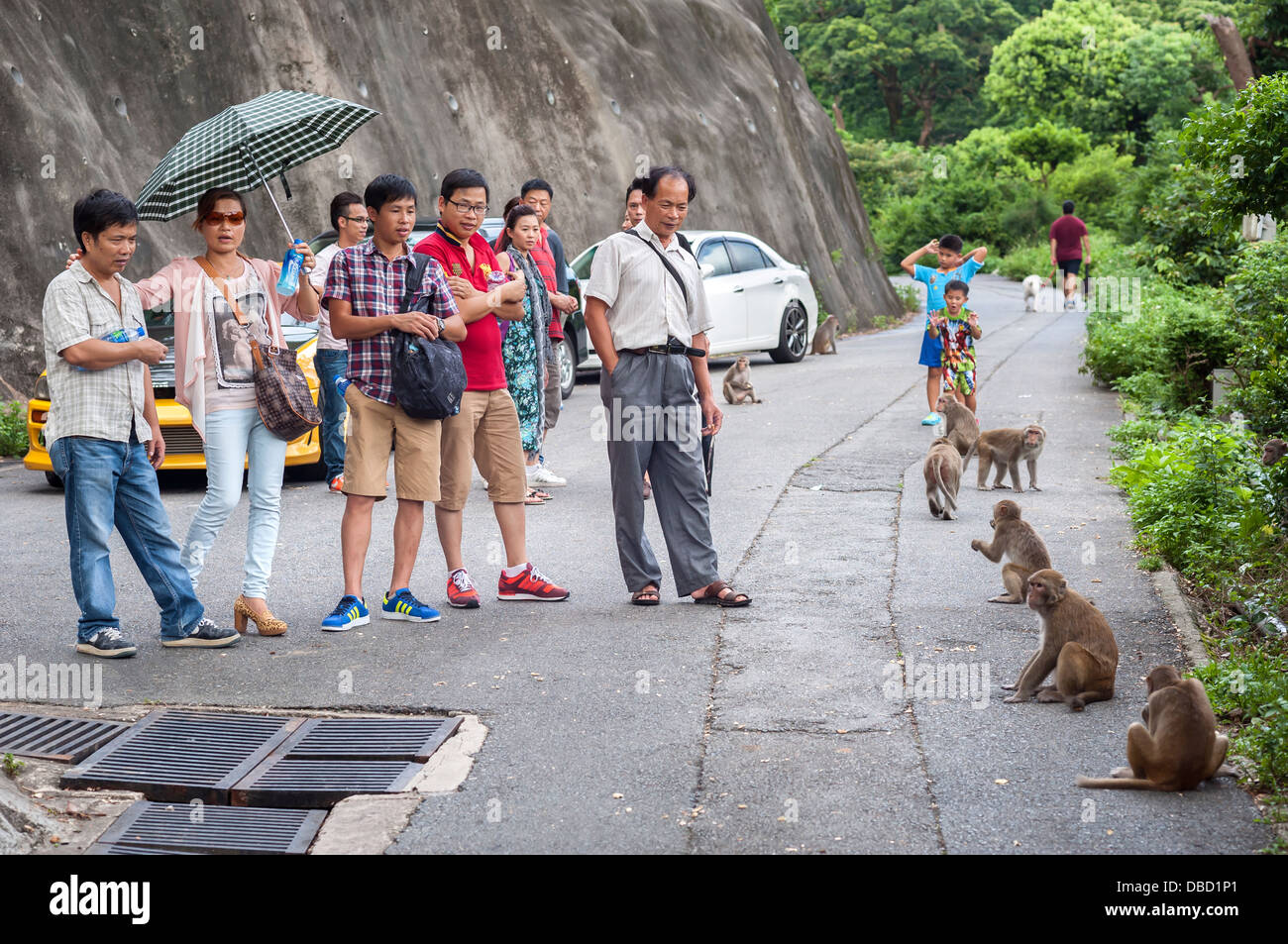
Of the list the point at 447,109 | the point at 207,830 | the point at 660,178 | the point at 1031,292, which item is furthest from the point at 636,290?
the point at 1031,292

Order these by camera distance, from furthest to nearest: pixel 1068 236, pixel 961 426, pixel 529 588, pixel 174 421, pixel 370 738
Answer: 1. pixel 1068 236
2. pixel 961 426
3. pixel 174 421
4. pixel 529 588
5. pixel 370 738

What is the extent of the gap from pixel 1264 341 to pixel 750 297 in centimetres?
1218

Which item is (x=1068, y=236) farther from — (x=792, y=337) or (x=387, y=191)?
(x=387, y=191)

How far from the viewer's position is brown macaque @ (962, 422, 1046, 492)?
10.0 metres

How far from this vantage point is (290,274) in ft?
22.1

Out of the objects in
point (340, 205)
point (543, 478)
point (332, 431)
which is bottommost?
point (543, 478)

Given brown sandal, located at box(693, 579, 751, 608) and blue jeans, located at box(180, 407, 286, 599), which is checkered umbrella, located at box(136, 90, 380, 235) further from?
brown sandal, located at box(693, 579, 751, 608)

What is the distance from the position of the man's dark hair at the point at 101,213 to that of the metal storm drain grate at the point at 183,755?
217cm

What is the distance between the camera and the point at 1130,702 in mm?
5527

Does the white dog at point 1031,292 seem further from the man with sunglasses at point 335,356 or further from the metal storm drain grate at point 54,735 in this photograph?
the metal storm drain grate at point 54,735

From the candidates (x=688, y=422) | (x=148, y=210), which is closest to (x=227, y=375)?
(x=148, y=210)

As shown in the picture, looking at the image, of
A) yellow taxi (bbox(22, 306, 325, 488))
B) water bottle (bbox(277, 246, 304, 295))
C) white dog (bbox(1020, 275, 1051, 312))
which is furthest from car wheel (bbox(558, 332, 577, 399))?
white dog (bbox(1020, 275, 1051, 312))

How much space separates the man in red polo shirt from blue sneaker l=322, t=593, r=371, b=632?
0.55 m

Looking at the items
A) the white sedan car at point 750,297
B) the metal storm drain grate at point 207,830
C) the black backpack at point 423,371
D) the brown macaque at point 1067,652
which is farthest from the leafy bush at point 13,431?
the brown macaque at point 1067,652
